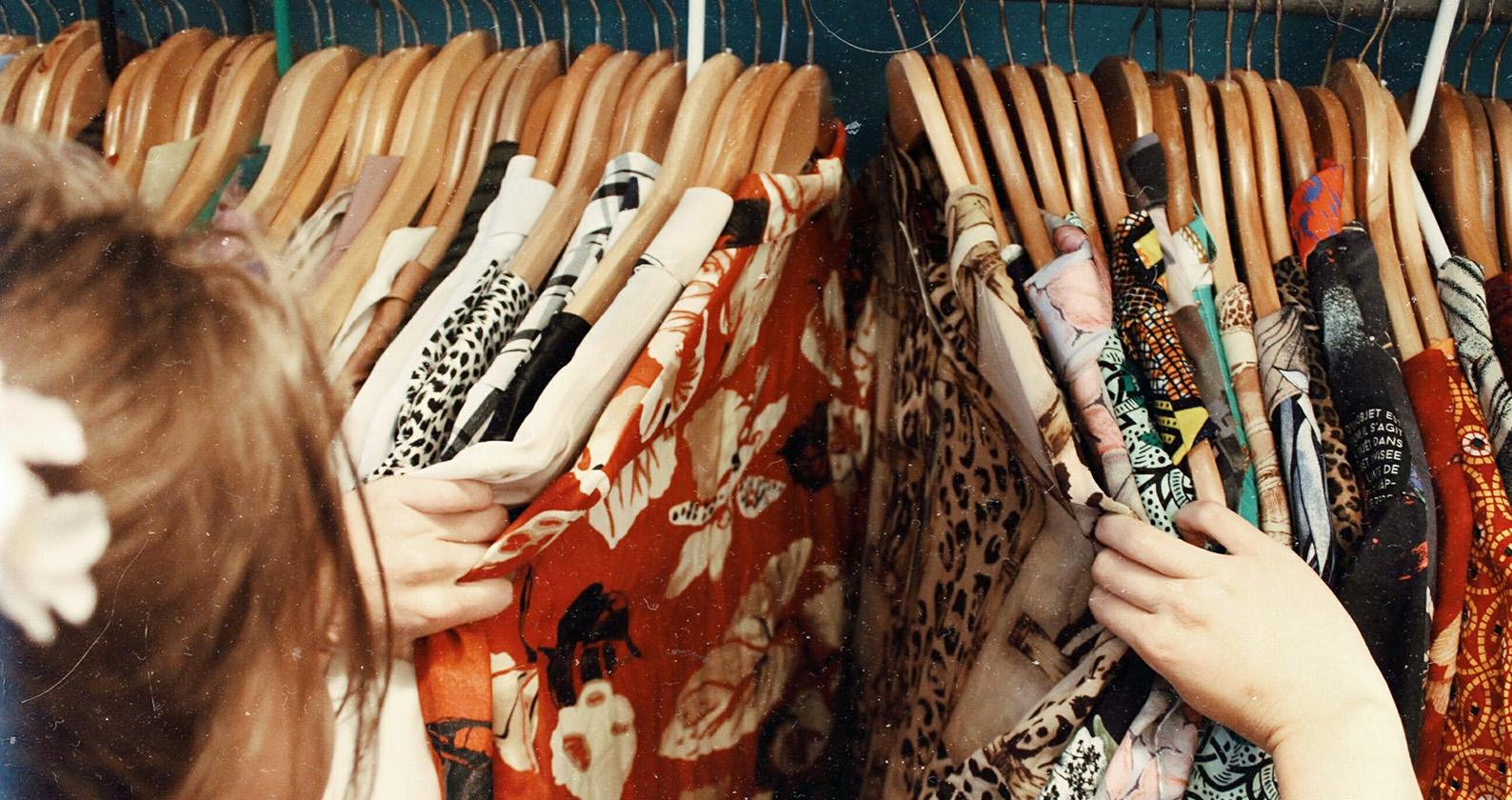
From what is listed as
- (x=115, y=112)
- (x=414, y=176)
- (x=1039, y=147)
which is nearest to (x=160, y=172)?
(x=115, y=112)

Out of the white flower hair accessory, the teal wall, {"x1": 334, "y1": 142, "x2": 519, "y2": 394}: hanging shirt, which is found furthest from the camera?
the teal wall

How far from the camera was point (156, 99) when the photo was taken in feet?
1.27

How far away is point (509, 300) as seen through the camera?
41cm

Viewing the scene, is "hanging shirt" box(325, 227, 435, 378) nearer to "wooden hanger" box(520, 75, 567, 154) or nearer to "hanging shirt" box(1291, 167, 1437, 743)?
"wooden hanger" box(520, 75, 567, 154)

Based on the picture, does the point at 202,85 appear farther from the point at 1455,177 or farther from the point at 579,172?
the point at 1455,177

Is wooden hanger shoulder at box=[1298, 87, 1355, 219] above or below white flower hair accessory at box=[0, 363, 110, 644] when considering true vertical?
above

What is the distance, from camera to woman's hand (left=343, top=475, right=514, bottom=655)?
1.12 ft

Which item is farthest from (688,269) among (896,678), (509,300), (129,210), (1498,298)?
(1498,298)

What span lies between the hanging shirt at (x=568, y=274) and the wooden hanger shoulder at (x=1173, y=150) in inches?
12.0

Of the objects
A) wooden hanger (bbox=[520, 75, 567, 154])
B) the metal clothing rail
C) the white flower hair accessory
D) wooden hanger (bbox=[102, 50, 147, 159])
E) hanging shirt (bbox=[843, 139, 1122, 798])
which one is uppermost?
the metal clothing rail

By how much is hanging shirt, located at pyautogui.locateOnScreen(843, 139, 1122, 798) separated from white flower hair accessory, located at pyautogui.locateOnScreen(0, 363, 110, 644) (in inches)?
15.8

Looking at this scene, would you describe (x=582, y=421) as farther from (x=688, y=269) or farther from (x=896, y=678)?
(x=896, y=678)

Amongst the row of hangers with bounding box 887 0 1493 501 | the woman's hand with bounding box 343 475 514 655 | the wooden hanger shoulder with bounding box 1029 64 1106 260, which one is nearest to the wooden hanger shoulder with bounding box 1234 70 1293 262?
the row of hangers with bounding box 887 0 1493 501

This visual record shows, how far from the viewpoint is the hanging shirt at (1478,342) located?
44 centimetres
